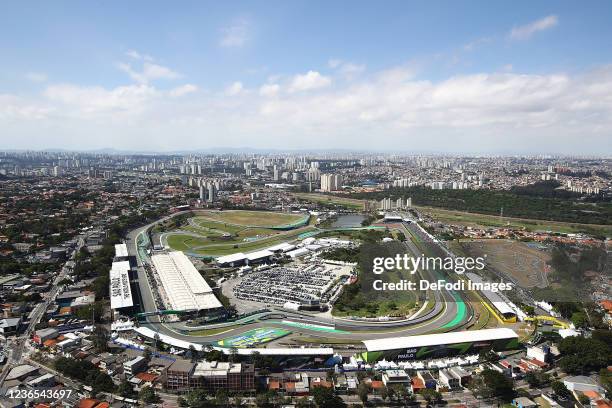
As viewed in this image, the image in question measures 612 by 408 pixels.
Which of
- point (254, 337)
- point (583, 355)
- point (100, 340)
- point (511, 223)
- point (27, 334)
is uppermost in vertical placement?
point (511, 223)

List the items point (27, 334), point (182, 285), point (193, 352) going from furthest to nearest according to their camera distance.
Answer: point (182, 285) < point (27, 334) < point (193, 352)

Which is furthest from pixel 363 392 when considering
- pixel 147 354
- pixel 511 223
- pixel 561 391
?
pixel 511 223

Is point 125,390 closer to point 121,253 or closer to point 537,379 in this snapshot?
point 537,379

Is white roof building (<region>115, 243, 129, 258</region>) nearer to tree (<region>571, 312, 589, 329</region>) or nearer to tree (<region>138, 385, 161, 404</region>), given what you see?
tree (<region>138, 385, 161, 404</region>)

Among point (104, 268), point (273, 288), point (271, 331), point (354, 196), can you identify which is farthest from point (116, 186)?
point (271, 331)

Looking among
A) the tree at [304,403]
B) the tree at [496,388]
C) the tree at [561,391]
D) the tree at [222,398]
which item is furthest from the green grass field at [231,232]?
the tree at [561,391]

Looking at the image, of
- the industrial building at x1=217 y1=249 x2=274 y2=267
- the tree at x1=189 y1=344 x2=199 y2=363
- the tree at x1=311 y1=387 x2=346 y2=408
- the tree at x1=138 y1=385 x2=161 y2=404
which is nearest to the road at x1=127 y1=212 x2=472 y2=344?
the tree at x1=189 y1=344 x2=199 y2=363

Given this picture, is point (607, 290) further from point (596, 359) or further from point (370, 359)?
point (370, 359)
